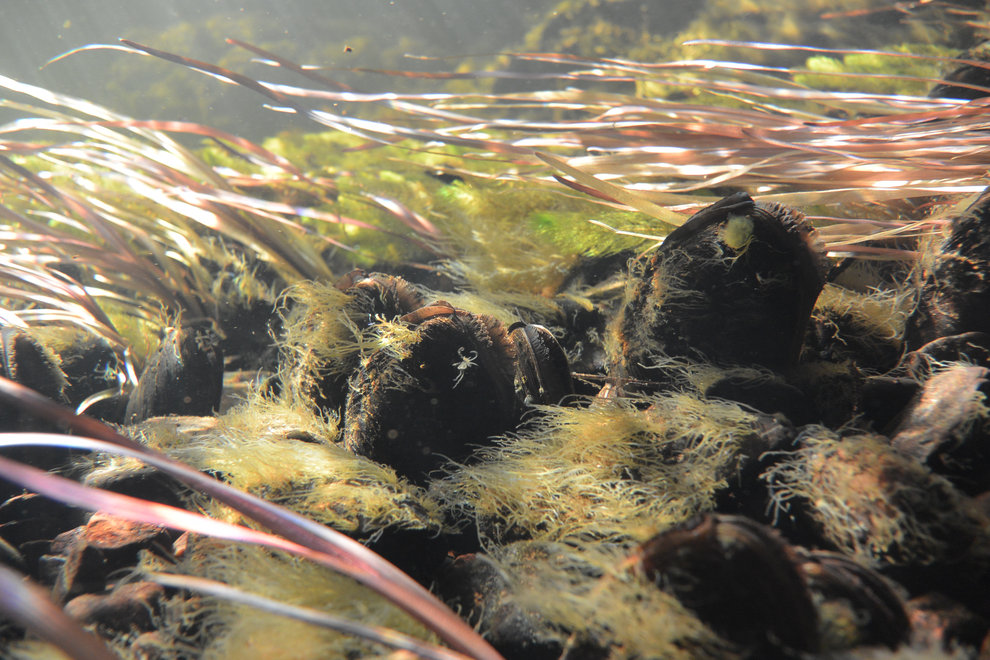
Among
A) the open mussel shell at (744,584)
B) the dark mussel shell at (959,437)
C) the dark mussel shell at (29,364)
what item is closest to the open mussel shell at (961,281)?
the dark mussel shell at (959,437)

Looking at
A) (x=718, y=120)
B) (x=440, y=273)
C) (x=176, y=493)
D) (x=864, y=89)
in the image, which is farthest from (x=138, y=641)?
(x=864, y=89)

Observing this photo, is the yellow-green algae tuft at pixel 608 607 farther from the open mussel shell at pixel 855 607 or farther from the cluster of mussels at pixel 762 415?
the open mussel shell at pixel 855 607

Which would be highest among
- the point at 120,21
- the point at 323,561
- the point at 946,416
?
the point at 120,21

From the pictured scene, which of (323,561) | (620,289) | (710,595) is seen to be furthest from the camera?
(620,289)

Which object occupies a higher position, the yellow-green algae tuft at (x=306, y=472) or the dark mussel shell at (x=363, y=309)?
the dark mussel shell at (x=363, y=309)

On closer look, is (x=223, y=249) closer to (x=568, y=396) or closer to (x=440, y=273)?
(x=440, y=273)
